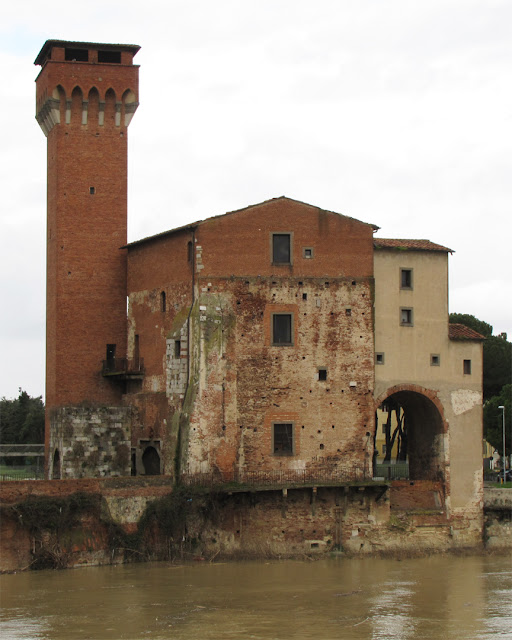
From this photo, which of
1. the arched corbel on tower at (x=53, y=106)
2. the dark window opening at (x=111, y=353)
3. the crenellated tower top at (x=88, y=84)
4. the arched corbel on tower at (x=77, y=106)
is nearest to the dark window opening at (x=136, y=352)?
the dark window opening at (x=111, y=353)

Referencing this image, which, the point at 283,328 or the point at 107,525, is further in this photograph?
the point at 283,328

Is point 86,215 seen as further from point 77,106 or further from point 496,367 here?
point 496,367

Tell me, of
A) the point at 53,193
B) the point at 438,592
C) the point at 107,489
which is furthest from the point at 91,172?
the point at 438,592

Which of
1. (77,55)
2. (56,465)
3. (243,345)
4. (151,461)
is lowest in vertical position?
(56,465)

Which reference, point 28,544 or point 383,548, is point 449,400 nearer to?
point 383,548

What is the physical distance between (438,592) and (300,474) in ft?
26.3

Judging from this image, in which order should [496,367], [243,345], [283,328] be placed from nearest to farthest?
[243,345] → [283,328] → [496,367]

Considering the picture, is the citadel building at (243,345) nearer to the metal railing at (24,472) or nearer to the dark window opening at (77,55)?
the dark window opening at (77,55)

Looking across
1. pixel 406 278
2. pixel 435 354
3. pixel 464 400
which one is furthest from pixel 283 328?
pixel 464 400

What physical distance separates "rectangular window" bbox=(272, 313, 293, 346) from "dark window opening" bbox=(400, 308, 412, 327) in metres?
4.19

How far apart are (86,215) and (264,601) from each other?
19.5 metres


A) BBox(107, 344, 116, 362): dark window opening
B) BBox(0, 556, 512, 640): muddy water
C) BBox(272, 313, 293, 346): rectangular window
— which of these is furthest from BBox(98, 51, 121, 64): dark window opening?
BBox(0, 556, 512, 640): muddy water

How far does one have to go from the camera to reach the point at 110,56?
52094 mm

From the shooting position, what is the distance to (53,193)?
169 feet
